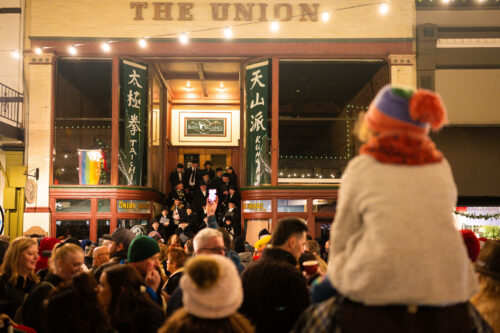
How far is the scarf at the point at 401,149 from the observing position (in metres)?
2.35

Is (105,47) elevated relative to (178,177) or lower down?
elevated

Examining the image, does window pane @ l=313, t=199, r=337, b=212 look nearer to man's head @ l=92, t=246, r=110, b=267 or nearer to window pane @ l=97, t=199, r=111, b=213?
window pane @ l=97, t=199, r=111, b=213

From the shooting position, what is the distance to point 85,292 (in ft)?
12.3

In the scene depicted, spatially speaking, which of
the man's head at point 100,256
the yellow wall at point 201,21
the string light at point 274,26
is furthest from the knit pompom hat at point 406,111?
the yellow wall at point 201,21

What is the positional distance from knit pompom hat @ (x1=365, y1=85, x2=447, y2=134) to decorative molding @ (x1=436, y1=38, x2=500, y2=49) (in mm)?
16315

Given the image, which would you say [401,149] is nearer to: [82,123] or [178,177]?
[82,123]

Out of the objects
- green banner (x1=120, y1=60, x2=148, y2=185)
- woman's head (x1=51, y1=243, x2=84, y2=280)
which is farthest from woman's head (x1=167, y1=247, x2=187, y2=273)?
green banner (x1=120, y1=60, x2=148, y2=185)

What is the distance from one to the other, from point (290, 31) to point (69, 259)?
13725 mm

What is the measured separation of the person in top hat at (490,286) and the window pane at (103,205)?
46.1 ft

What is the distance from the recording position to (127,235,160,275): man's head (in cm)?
485

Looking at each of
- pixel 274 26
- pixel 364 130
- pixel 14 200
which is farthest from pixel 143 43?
pixel 364 130

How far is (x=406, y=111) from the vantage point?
2398 mm

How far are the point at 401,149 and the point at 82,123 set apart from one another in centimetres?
1600

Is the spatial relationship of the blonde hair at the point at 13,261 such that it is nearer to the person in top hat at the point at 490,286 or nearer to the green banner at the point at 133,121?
the person in top hat at the point at 490,286
